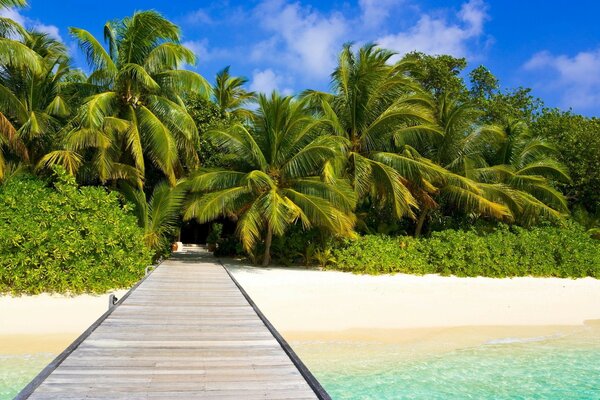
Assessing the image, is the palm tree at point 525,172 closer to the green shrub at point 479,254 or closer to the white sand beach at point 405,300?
the green shrub at point 479,254

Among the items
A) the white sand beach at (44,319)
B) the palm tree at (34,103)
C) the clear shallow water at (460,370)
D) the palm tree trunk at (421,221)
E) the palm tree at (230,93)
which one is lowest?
the white sand beach at (44,319)

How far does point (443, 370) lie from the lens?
7145 millimetres

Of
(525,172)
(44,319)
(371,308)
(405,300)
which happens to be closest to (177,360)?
(44,319)

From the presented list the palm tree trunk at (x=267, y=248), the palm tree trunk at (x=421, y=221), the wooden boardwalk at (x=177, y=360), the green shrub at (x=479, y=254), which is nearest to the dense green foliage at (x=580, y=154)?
the green shrub at (x=479, y=254)

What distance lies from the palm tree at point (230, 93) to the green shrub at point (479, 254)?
1354 centimetres

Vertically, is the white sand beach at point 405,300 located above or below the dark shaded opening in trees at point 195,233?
below

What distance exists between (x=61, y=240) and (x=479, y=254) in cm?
1239

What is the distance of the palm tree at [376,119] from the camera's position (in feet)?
49.5

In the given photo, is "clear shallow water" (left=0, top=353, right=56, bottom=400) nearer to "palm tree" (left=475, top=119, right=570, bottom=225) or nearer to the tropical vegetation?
the tropical vegetation

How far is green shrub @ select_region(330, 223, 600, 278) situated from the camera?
1456 centimetres

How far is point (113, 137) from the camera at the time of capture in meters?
13.4

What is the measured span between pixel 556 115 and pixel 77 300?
24.4 m

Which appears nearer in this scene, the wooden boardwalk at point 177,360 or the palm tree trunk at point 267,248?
the wooden boardwalk at point 177,360

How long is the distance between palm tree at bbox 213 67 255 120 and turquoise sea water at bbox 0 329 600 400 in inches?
764
